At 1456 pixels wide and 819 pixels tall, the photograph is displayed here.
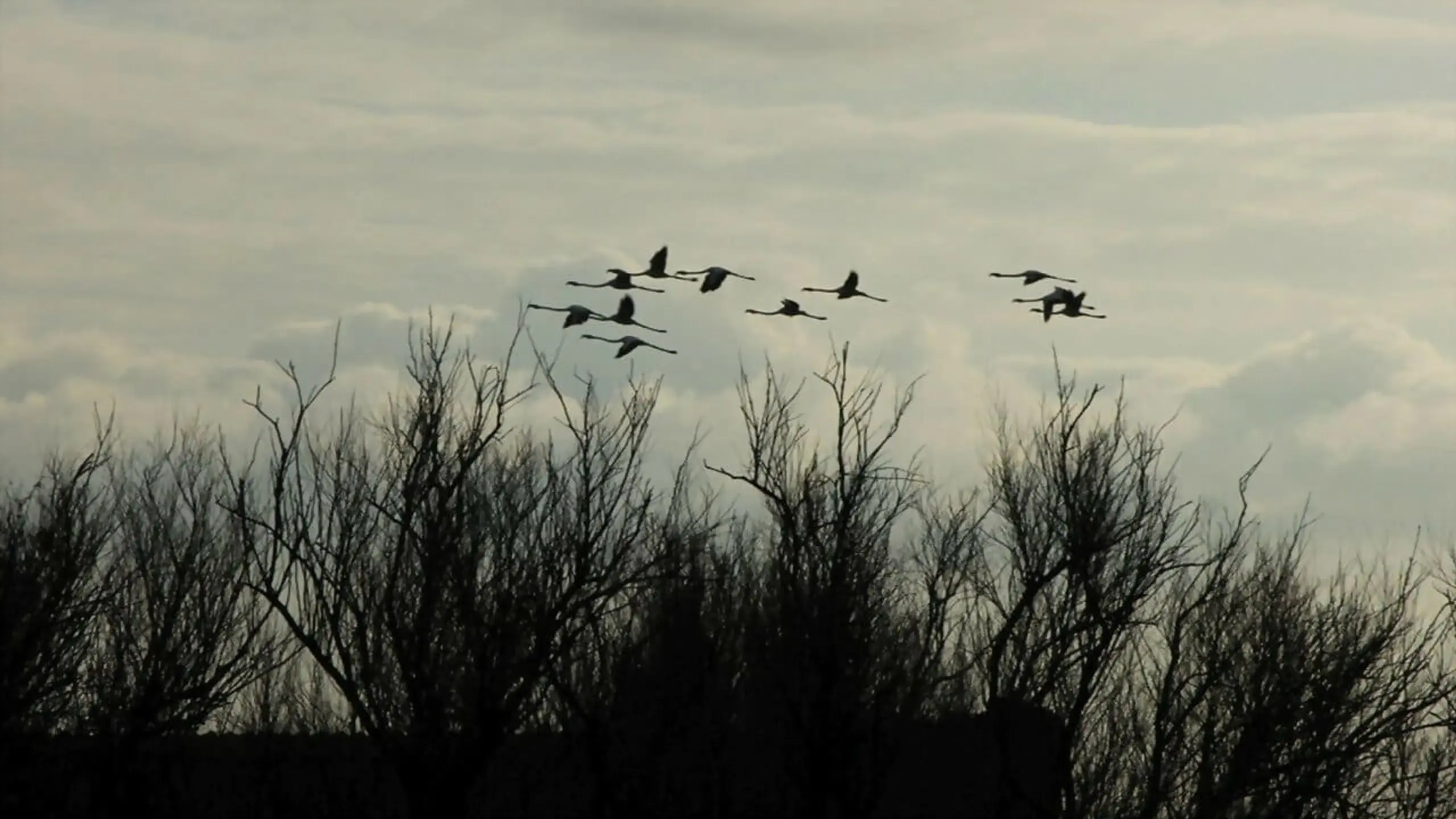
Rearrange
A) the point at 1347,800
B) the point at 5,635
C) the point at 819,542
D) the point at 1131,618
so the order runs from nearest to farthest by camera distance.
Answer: the point at 5,635 < the point at 819,542 < the point at 1131,618 < the point at 1347,800

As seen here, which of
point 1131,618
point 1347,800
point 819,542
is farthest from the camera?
point 1347,800

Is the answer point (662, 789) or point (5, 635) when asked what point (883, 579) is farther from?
point (5, 635)

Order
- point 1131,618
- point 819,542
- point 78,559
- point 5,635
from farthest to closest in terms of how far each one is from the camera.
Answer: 1. point 1131,618
2. point 819,542
3. point 78,559
4. point 5,635

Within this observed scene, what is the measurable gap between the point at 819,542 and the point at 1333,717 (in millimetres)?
7121

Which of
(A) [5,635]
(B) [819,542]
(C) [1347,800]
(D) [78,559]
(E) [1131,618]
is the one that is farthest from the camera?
(C) [1347,800]

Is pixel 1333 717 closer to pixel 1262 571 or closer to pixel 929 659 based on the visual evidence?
pixel 1262 571

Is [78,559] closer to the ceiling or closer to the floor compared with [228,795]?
closer to the ceiling

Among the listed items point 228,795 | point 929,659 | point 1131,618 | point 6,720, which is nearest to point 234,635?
point 228,795

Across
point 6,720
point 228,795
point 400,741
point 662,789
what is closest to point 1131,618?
point 662,789

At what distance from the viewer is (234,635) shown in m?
24.5

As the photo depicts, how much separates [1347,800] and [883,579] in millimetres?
7267

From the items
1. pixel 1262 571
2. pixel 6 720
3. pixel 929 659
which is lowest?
pixel 6 720

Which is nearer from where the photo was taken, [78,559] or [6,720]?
[6,720]

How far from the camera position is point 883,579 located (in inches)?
946
